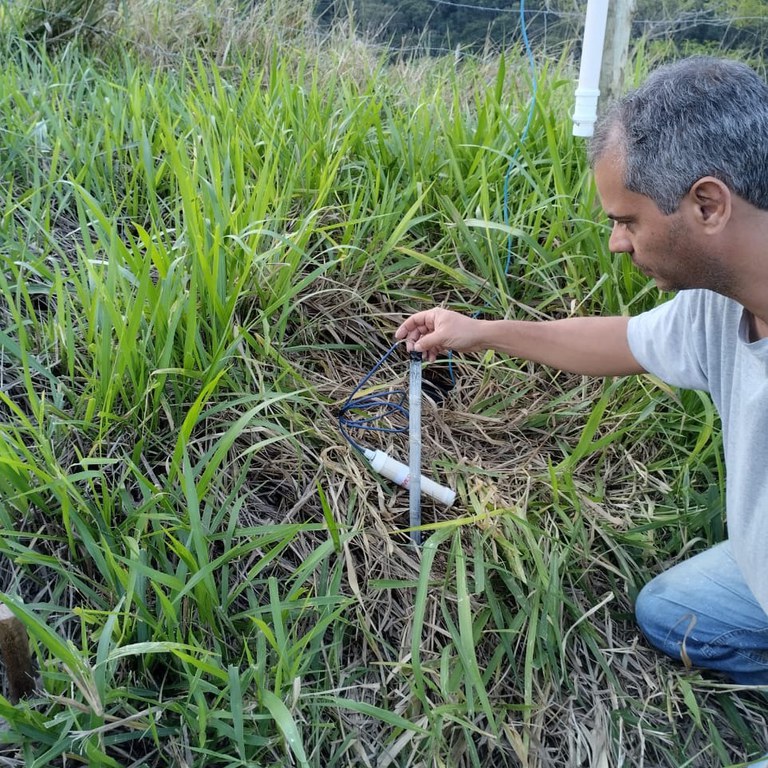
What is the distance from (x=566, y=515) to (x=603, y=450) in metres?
0.25

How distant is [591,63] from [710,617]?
4.80ft

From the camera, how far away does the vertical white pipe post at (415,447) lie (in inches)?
70.3

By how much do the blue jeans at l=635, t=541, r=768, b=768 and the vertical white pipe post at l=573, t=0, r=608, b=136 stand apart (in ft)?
3.95

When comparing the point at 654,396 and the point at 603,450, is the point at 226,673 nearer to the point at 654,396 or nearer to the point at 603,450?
the point at 603,450

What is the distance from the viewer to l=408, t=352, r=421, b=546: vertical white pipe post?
1785mm

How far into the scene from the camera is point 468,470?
193 cm

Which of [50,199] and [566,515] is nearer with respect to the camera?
[566,515]

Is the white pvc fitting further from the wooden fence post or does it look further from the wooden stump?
the wooden fence post

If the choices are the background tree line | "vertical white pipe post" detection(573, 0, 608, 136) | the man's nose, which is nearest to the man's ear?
the man's nose

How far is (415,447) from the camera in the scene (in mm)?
1781

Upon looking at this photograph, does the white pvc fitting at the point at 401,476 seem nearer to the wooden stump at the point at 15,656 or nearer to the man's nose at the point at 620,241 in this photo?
the man's nose at the point at 620,241

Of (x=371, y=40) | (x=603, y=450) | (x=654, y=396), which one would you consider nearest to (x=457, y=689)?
(x=603, y=450)

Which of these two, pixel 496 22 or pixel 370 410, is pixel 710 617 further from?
pixel 496 22

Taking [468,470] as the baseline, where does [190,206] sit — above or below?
above
